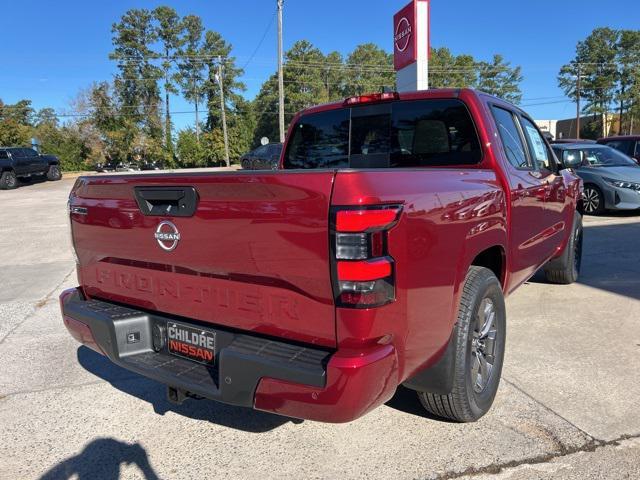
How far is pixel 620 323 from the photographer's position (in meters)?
4.72

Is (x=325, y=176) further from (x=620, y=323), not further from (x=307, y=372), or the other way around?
(x=620, y=323)

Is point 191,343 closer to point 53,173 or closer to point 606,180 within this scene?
point 606,180

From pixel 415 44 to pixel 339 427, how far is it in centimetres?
1184

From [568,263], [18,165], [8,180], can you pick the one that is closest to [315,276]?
[568,263]

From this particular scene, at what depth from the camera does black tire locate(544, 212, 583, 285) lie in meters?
5.68

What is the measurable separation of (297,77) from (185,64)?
14700 mm

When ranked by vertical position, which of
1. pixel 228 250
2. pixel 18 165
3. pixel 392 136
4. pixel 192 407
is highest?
pixel 18 165

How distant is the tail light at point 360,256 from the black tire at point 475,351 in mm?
821

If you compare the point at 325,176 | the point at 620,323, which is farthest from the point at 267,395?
the point at 620,323

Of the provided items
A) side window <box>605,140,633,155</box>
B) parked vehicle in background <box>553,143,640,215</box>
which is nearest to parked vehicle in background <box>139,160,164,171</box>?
side window <box>605,140,633,155</box>

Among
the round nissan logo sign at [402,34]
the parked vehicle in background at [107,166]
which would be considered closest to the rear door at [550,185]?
the round nissan logo sign at [402,34]

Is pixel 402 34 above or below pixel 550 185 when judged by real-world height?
above

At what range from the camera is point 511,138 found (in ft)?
13.0

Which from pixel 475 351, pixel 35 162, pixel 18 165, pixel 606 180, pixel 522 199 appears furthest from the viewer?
pixel 35 162
